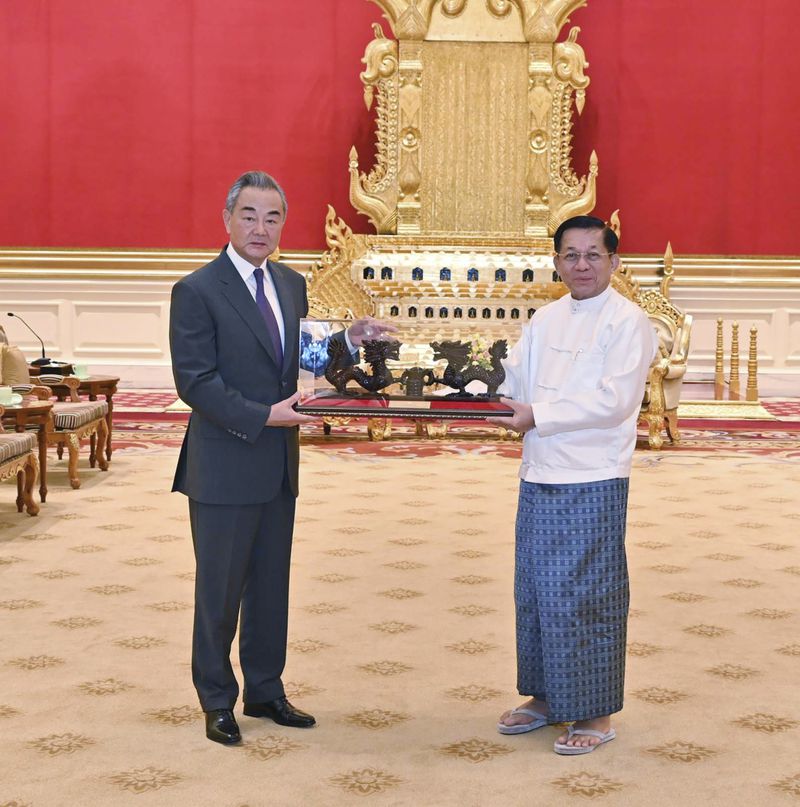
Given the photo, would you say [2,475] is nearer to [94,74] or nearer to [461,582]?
[461,582]

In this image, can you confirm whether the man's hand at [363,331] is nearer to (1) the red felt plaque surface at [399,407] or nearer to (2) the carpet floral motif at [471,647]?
(1) the red felt plaque surface at [399,407]

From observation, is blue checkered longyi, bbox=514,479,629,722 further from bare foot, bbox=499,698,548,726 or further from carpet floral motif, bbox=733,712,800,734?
carpet floral motif, bbox=733,712,800,734

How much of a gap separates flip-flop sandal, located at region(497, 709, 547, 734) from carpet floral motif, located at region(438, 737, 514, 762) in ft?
0.28

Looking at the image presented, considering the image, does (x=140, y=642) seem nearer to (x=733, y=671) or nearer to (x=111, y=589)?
(x=111, y=589)

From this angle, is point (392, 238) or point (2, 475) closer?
point (2, 475)

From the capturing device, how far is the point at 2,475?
5938mm

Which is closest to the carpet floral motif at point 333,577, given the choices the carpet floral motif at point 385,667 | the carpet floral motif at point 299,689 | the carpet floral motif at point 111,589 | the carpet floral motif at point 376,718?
the carpet floral motif at point 111,589

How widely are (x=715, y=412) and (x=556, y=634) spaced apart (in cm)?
808

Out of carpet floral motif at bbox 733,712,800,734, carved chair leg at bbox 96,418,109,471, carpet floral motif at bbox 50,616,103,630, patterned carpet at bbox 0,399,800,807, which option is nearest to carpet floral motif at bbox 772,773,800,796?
patterned carpet at bbox 0,399,800,807

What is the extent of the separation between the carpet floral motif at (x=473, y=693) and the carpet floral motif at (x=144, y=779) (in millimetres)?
1010

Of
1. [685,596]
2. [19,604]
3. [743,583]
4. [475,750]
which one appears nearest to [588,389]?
[475,750]

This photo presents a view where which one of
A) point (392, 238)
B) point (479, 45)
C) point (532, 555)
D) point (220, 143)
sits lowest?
point (532, 555)

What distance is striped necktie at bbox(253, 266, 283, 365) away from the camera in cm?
336

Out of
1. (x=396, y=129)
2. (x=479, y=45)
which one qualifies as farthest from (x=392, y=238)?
(x=479, y=45)
